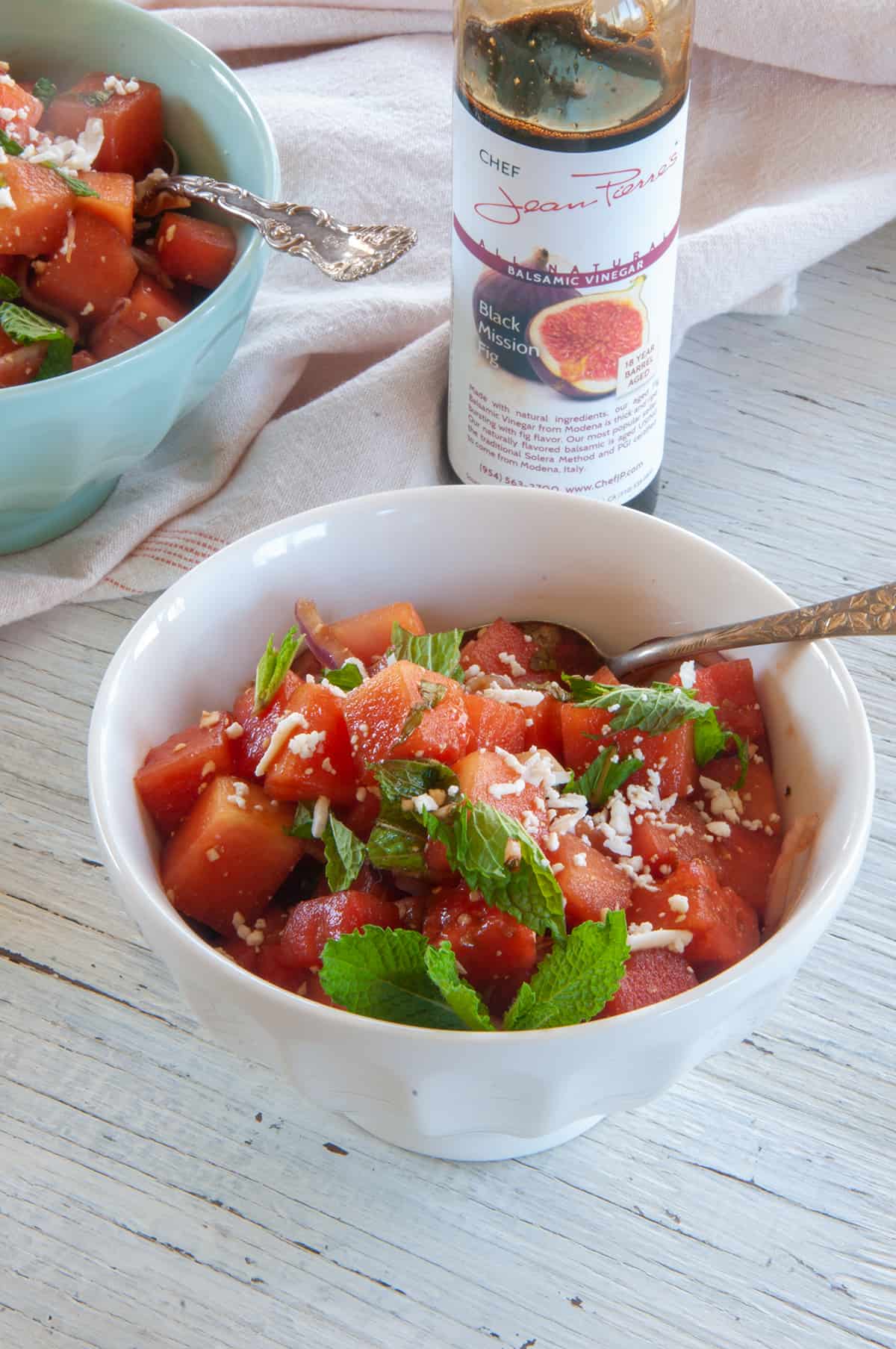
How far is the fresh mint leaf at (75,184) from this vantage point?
1455 mm

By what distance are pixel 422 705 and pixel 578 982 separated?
0.78 feet

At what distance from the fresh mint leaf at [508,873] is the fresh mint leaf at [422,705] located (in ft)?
0.30

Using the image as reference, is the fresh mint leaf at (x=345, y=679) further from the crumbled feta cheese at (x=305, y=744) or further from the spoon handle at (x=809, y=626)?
the spoon handle at (x=809, y=626)

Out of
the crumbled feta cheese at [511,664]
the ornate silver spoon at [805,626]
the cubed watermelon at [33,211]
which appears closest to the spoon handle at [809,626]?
the ornate silver spoon at [805,626]

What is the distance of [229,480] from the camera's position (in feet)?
5.34

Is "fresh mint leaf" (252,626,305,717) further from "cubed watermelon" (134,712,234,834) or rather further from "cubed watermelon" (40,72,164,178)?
"cubed watermelon" (40,72,164,178)

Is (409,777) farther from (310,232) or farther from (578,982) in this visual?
(310,232)

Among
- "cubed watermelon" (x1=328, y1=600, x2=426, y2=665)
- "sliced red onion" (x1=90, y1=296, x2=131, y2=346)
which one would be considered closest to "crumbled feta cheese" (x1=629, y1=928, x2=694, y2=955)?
"cubed watermelon" (x1=328, y1=600, x2=426, y2=665)

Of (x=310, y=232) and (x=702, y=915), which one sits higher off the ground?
(x=310, y=232)

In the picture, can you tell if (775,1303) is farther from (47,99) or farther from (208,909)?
(47,99)

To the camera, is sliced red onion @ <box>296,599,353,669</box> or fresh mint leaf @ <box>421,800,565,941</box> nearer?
fresh mint leaf @ <box>421,800,565,941</box>

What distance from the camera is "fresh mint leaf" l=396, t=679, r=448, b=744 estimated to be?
1056 millimetres

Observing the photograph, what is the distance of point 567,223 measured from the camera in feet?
Result: 4.24

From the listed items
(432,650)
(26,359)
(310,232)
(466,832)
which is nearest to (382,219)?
(310,232)
